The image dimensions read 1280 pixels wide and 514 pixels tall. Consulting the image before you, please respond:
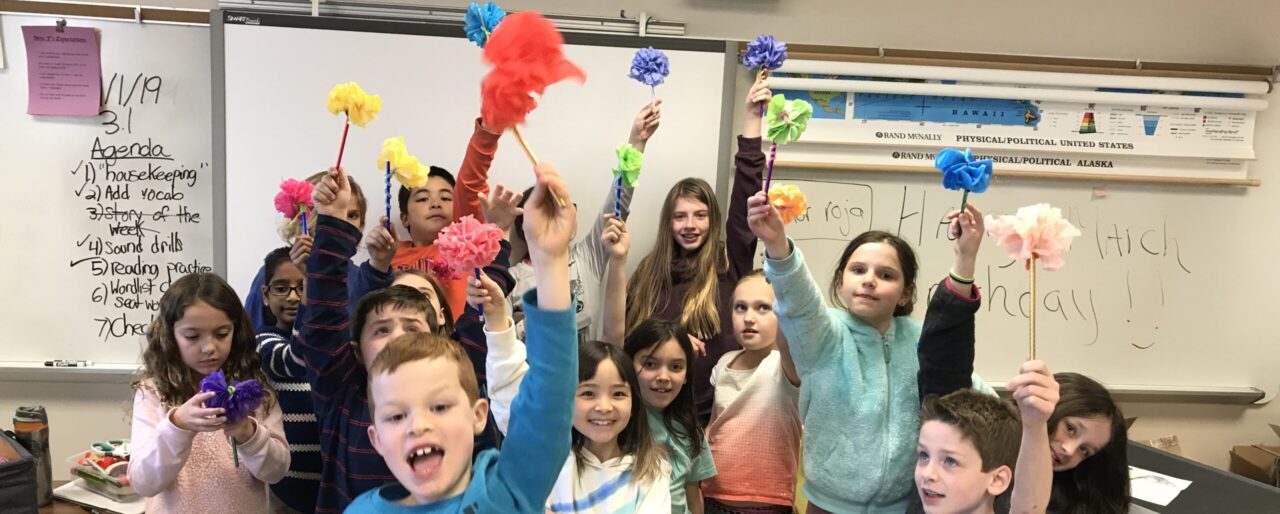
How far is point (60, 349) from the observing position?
8.98ft

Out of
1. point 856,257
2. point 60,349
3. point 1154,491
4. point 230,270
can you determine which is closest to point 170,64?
point 230,270

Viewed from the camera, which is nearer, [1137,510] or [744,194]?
[1137,510]

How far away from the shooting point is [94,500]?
2271mm

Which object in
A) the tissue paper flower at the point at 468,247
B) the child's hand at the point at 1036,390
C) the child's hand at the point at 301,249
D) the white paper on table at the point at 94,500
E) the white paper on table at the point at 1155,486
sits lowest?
the white paper on table at the point at 94,500

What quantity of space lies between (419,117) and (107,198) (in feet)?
3.75

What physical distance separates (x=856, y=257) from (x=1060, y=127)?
65.2 inches

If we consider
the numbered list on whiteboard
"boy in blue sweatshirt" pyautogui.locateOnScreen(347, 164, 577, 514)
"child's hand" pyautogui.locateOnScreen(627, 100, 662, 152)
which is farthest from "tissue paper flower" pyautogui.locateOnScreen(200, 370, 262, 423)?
the numbered list on whiteboard

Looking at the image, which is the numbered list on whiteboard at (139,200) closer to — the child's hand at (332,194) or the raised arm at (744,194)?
the child's hand at (332,194)

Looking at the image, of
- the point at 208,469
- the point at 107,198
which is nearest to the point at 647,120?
the point at 208,469

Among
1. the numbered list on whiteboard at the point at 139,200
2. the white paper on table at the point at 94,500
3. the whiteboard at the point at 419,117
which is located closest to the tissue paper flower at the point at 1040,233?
the whiteboard at the point at 419,117

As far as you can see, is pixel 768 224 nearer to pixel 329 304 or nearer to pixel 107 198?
pixel 329 304

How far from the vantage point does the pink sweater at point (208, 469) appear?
162 centimetres

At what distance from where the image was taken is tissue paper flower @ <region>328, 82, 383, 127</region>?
177cm

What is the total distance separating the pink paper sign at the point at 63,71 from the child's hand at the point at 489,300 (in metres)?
2.11
